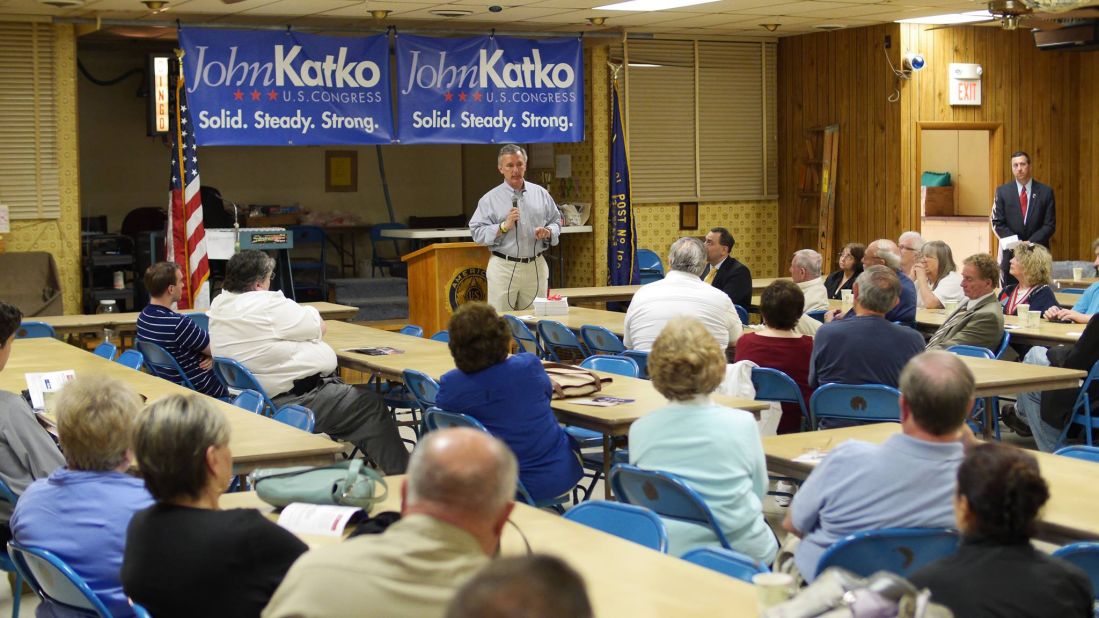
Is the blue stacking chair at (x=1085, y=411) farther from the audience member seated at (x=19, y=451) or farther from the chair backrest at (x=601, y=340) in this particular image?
the audience member seated at (x=19, y=451)

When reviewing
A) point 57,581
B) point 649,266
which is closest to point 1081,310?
point 649,266

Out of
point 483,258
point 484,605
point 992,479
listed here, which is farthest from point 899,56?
point 484,605

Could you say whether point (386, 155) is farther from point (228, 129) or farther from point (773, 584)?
point (773, 584)

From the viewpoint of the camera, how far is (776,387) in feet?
19.0

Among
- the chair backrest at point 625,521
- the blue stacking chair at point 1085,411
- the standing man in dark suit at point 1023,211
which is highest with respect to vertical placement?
the standing man in dark suit at point 1023,211

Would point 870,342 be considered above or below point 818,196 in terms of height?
below

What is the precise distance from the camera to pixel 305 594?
209cm

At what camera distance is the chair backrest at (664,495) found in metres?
3.59

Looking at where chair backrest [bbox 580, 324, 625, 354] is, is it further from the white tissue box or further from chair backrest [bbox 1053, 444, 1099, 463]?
chair backrest [bbox 1053, 444, 1099, 463]

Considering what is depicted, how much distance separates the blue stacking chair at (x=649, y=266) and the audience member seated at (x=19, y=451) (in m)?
9.18

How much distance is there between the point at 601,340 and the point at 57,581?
468 centimetres

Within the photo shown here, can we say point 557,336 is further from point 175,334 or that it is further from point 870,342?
point 870,342

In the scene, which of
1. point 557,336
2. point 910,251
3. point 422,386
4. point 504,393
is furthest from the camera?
point 910,251

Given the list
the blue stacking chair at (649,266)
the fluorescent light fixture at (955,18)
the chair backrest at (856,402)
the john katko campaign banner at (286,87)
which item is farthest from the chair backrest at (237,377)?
the fluorescent light fixture at (955,18)
